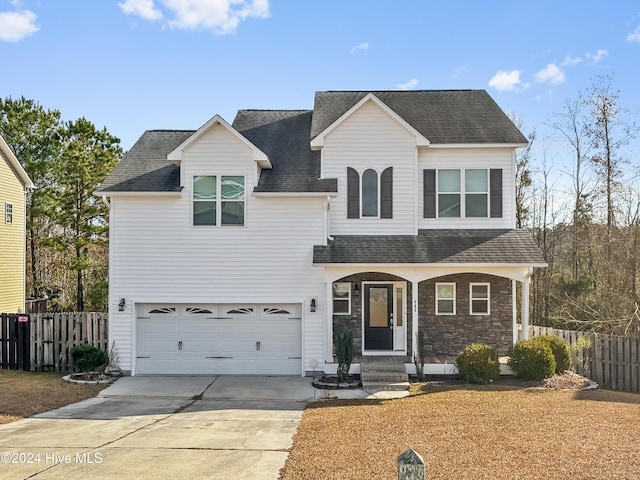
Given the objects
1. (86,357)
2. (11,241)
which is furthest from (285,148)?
(11,241)

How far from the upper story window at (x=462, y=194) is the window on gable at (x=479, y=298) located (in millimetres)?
2289

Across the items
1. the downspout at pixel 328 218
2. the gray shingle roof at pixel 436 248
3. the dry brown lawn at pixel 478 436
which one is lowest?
the dry brown lawn at pixel 478 436

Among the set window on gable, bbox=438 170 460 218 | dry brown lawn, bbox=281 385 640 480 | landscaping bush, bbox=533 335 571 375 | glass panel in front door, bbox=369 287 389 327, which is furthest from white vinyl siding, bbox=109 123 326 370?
landscaping bush, bbox=533 335 571 375

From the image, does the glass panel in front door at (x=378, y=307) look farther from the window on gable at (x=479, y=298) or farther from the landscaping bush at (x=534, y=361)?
the landscaping bush at (x=534, y=361)

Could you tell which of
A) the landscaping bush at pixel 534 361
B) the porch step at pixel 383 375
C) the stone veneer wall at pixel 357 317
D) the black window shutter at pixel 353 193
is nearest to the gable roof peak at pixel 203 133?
the black window shutter at pixel 353 193

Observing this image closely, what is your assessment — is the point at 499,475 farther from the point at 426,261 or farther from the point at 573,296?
the point at 573,296

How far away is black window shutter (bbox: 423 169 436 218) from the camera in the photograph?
17.5m

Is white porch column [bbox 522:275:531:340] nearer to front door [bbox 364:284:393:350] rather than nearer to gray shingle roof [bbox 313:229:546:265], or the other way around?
gray shingle roof [bbox 313:229:546:265]

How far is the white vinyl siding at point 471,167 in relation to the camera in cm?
1747

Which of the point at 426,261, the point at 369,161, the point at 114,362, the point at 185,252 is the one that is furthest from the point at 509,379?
the point at 114,362

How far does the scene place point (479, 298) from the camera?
1755 centimetres

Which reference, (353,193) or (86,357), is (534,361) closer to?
(353,193)

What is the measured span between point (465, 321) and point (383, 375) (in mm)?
4011

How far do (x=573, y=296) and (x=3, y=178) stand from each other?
2531 centimetres
